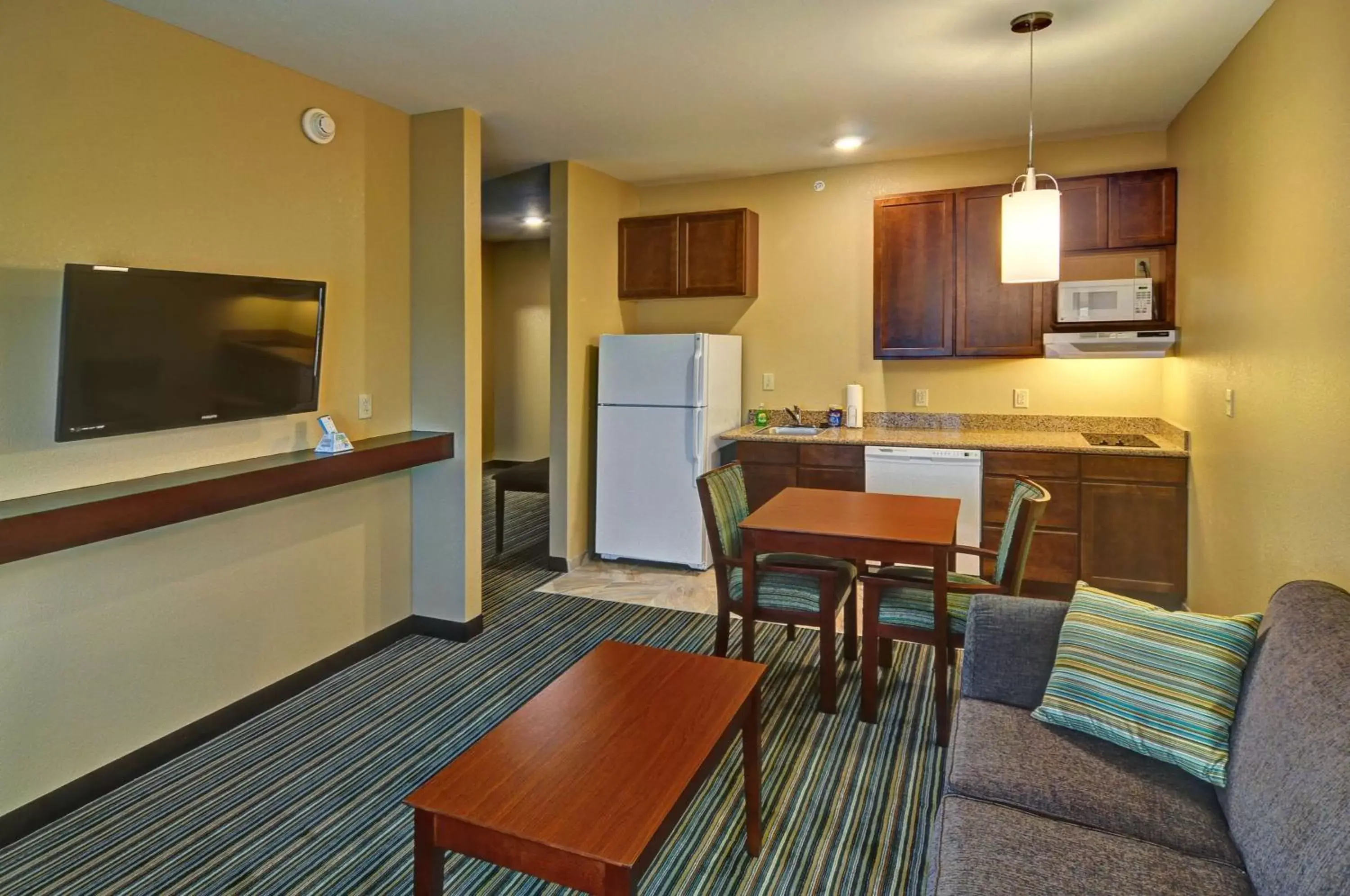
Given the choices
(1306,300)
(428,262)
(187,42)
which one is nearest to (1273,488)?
(1306,300)

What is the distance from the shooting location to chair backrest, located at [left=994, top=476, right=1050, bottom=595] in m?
2.63

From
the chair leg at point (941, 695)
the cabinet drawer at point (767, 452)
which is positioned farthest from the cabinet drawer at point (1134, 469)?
the chair leg at point (941, 695)

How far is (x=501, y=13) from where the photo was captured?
106 inches

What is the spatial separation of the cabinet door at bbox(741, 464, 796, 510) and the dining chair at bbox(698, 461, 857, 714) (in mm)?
1310

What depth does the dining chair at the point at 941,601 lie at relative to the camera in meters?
2.67

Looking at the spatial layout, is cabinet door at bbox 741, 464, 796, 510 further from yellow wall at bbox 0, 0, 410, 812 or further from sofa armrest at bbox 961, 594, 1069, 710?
sofa armrest at bbox 961, 594, 1069, 710

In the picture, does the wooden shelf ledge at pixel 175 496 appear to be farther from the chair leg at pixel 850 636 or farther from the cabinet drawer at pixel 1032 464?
the cabinet drawer at pixel 1032 464

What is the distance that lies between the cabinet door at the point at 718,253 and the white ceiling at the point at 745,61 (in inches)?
26.8

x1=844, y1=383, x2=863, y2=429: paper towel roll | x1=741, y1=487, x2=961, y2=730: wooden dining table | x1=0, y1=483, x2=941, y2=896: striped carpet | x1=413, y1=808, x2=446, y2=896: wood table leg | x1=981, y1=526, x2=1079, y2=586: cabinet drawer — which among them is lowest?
x1=0, y1=483, x2=941, y2=896: striped carpet

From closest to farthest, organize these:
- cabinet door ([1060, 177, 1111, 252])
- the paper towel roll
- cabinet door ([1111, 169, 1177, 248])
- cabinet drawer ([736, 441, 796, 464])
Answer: cabinet door ([1111, 169, 1177, 248]), cabinet door ([1060, 177, 1111, 252]), cabinet drawer ([736, 441, 796, 464]), the paper towel roll

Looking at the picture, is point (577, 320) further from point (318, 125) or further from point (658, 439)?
point (318, 125)

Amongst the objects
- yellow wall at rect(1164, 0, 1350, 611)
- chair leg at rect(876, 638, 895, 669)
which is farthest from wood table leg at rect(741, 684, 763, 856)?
yellow wall at rect(1164, 0, 1350, 611)

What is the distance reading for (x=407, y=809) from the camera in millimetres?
2396

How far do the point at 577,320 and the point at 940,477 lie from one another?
7.89 feet
